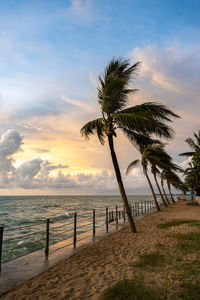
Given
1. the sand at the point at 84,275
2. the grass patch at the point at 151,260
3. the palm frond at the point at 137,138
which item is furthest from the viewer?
the palm frond at the point at 137,138

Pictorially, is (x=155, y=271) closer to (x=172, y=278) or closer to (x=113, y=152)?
(x=172, y=278)

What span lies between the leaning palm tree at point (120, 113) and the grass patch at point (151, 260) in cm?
391

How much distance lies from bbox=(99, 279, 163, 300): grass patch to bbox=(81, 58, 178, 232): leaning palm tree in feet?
18.3

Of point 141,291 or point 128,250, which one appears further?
point 128,250

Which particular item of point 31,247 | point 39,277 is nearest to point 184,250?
point 39,277

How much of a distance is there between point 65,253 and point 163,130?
20.1ft

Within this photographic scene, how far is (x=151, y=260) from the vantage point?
16.5ft

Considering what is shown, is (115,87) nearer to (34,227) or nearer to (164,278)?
(164,278)

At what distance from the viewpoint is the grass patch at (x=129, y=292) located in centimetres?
311

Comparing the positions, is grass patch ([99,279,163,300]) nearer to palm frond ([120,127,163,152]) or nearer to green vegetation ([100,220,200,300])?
green vegetation ([100,220,200,300])

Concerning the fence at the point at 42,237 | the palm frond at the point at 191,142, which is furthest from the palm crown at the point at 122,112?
the palm frond at the point at 191,142

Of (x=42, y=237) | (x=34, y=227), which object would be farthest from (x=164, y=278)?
(x=34, y=227)

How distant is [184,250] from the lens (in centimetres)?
581

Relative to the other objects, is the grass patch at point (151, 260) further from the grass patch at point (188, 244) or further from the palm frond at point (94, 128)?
the palm frond at point (94, 128)
